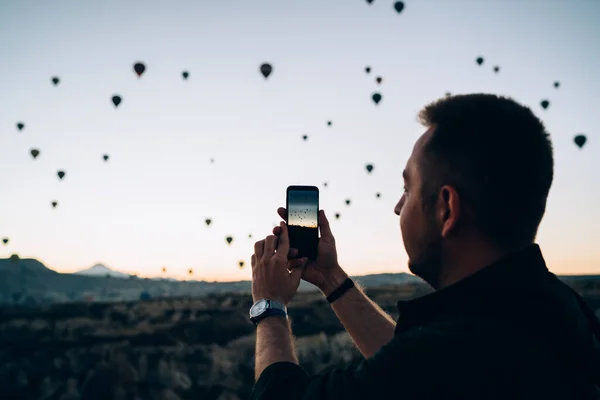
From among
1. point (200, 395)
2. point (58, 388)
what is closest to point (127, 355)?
point (58, 388)

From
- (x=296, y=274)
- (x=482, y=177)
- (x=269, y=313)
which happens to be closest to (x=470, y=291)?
(x=482, y=177)

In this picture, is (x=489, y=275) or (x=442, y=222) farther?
(x=442, y=222)

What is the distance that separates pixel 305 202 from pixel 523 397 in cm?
197

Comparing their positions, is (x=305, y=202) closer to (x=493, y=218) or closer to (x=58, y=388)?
(x=493, y=218)

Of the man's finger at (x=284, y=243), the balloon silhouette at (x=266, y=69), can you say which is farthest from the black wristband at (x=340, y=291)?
the balloon silhouette at (x=266, y=69)

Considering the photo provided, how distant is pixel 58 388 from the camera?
14.1 metres

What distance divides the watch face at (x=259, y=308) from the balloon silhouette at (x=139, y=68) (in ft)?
110

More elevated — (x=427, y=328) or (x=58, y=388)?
(x=427, y=328)

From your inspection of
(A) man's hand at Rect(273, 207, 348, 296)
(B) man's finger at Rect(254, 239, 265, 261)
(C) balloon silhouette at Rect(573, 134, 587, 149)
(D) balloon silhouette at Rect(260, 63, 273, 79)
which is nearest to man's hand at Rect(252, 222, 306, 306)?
(B) man's finger at Rect(254, 239, 265, 261)

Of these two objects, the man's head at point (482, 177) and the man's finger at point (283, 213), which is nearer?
the man's head at point (482, 177)

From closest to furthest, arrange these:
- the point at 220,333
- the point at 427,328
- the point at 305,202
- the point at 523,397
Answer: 1. the point at 523,397
2. the point at 427,328
3. the point at 305,202
4. the point at 220,333

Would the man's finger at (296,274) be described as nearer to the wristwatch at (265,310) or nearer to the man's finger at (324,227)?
the wristwatch at (265,310)

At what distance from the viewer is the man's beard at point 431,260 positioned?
2666 mm

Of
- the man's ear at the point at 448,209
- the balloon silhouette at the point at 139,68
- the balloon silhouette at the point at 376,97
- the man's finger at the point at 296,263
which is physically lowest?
the man's finger at the point at 296,263
